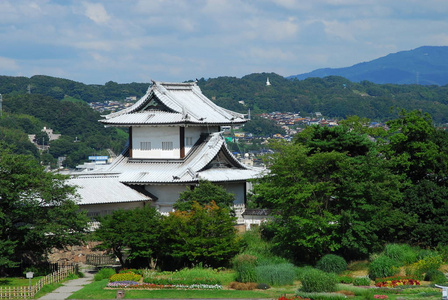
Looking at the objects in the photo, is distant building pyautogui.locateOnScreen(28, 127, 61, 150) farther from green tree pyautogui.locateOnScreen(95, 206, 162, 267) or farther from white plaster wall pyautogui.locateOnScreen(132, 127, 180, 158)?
green tree pyautogui.locateOnScreen(95, 206, 162, 267)

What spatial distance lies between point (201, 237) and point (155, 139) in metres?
13.7

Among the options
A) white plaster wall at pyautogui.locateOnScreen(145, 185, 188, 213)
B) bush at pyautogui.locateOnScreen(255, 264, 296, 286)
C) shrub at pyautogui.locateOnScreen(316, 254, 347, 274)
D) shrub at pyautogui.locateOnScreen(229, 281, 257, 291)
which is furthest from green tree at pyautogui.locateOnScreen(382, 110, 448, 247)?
white plaster wall at pyautogui.locateOnScreen(145, 185, 188, 213)

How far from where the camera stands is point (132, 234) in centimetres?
3766

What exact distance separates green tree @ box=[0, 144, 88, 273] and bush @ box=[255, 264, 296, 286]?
9114mm

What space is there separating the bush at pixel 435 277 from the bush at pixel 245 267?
8.07 metres

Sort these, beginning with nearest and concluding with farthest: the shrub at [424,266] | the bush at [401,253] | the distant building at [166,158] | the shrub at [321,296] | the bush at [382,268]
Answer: the shrub at [321,296] < the bush at [382,268] < the shrub at [424,266] < the bush at [401,253] < the distant building at [166,158]

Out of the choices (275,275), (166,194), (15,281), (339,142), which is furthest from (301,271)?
(15,281)

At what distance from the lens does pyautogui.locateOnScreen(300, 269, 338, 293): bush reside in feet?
108

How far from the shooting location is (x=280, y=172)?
131 feet

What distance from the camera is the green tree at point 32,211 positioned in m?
36.2

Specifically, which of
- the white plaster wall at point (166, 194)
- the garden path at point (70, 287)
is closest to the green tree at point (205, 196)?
the white plaster wall at point (166, 194)

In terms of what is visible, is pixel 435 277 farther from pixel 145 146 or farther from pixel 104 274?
pixel 145 146

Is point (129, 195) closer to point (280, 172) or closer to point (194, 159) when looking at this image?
point (194, 159)

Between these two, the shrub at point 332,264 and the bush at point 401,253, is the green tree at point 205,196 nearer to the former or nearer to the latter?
the shrub at point 332,264
